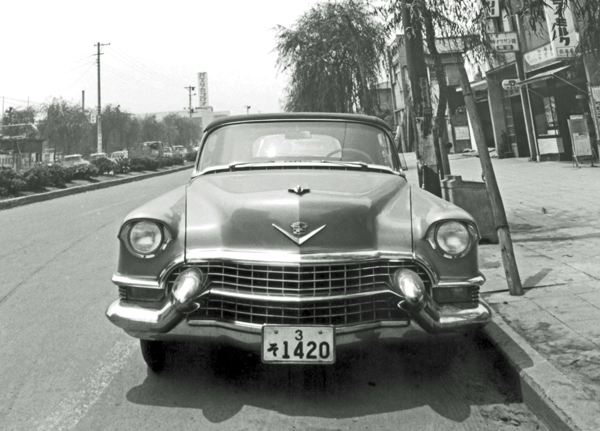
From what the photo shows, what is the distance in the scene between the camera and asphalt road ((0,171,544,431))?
2.75 metres

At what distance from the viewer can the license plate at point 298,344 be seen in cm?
264

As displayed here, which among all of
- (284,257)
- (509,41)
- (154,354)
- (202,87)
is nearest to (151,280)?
(154,354)

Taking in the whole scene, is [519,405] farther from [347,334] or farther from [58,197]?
[58,197]

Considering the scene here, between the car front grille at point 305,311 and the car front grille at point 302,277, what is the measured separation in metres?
0.05

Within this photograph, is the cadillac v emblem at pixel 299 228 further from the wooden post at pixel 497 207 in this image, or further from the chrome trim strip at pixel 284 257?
the wooden post at pixel 497 207

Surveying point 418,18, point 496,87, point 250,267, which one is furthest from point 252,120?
point 496,87

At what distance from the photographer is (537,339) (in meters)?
3.47

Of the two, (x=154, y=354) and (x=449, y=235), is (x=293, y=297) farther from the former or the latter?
(x=154, y=354)

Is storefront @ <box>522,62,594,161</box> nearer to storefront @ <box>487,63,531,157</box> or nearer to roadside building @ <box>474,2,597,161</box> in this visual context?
roadside building @ <box>474,2,597,161</box>

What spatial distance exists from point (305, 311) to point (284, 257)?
287mm

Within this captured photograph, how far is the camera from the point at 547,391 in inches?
108

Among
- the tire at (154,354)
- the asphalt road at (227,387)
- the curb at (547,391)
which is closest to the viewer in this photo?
the curb at (547,391)

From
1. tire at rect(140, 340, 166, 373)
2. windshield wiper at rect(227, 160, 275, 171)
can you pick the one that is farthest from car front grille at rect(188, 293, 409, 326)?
windshield wiper at rect(227, 160, 275, 171)

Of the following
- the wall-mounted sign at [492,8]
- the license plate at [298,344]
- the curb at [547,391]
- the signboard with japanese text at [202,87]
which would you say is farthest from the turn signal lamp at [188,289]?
the signboard with japanese text at [202,87]
